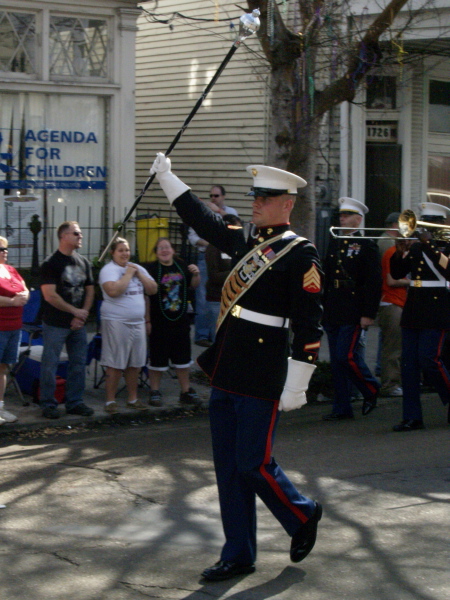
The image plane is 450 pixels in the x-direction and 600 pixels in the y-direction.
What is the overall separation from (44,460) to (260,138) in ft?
30.1

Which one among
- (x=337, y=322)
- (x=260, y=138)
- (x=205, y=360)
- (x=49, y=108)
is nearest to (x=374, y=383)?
(x=337, y=322)

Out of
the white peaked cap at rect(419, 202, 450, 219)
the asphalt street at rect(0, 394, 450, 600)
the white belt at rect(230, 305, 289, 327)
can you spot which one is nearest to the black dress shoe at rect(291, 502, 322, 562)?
the asphalt street at rect(0, 394, 450, 600)

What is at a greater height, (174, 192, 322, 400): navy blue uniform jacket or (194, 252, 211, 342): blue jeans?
(174, 192, 322, 400): navy blue uniform jacket

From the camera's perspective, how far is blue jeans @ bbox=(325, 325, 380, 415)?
8.23 meters

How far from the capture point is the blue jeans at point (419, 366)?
7797mm

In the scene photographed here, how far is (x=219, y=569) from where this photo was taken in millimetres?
4500

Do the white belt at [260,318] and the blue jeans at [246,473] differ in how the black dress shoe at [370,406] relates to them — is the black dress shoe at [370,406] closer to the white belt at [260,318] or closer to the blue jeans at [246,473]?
the blue jeans at [246,473]

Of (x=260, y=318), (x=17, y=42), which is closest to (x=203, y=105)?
(x=17, y=42)

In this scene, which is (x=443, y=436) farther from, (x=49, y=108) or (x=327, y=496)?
(x=49, y=108)

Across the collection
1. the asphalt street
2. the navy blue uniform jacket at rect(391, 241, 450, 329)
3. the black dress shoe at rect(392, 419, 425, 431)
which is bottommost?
the asphalt street

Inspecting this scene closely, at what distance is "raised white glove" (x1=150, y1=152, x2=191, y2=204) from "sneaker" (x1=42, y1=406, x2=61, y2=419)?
3.94 meters

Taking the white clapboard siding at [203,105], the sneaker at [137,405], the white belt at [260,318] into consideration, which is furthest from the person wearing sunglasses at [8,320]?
the white clapboard siding at [203,105]

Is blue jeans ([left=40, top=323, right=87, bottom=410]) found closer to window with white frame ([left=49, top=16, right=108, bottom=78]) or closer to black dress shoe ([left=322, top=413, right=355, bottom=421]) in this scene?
black dress shoe ([left=322, top=413, right=355, bottom=421])

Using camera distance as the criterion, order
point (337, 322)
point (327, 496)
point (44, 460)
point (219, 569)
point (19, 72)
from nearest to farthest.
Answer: point (219, 569) → point (327, 496) → point (44, 460) → point (337, 322) → point (19, 72)
